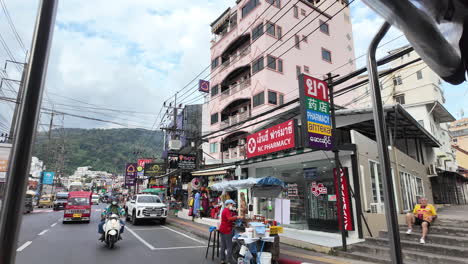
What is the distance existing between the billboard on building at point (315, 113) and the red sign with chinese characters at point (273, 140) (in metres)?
2.15

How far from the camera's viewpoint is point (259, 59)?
25109 millimetres

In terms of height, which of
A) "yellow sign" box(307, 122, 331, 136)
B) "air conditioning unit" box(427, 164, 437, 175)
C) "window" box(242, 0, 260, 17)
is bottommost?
"air conditioning unit" box(427, 164, 437, 175)

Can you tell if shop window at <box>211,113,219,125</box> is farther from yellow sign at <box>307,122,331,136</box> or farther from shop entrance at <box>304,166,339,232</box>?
yellow sign at <box>307,122,331,136</box>

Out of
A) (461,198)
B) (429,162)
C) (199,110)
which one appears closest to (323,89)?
(429,162)

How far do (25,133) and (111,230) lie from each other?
9700 millimetres

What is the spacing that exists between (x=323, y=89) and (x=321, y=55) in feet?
79.5

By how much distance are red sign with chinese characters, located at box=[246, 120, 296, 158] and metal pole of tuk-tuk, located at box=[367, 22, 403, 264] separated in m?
8.69

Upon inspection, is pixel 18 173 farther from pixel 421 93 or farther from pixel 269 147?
pixel 421 93

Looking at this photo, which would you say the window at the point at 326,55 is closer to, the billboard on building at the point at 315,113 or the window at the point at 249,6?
the window at the point at 249,6

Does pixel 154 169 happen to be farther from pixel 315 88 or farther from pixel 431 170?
pixel 431 170

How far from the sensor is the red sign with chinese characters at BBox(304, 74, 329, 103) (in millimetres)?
9219

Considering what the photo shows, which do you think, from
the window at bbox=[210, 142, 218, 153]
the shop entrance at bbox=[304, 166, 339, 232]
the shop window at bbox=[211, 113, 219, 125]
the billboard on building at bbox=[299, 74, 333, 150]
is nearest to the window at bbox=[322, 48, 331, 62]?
the shop window at bbox=[211, 113, 219, 125]

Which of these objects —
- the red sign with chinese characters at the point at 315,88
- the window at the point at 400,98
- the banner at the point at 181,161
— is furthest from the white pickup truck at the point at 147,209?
the window at the point at 400,98

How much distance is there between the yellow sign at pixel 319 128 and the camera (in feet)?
29.2
